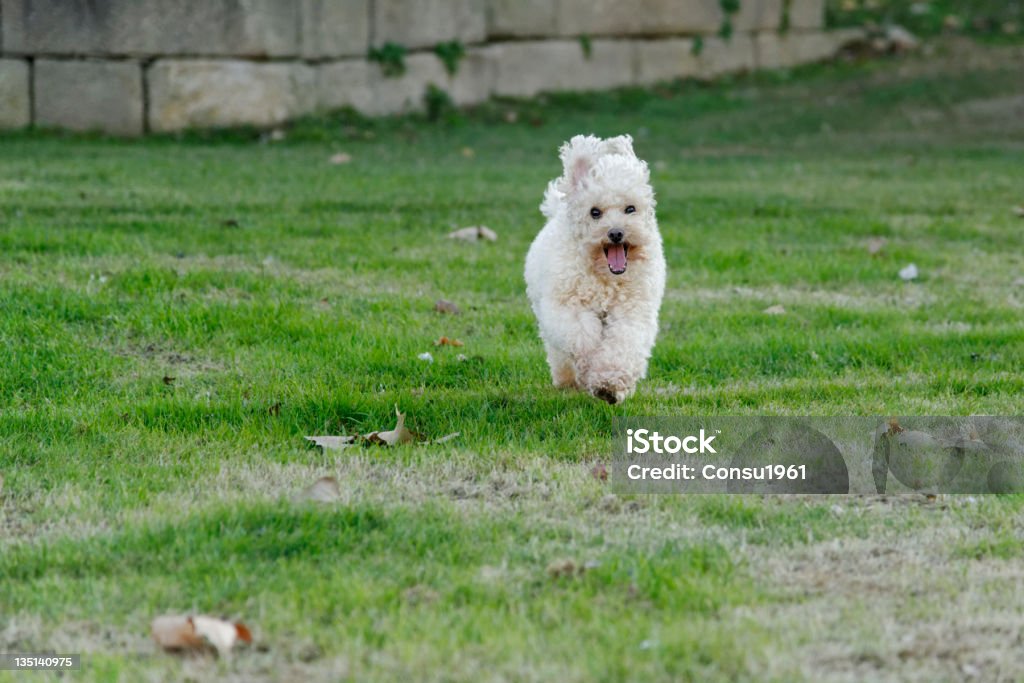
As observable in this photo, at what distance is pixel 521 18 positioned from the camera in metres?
17.1

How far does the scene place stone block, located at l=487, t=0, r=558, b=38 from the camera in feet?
55.1

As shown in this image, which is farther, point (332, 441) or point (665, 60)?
point (665, 60)

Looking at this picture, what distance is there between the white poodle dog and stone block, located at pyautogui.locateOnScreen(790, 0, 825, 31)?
16.5 metres

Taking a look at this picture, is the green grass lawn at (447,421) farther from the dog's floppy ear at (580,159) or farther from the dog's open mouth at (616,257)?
the dog's floppy ear at (580,159)

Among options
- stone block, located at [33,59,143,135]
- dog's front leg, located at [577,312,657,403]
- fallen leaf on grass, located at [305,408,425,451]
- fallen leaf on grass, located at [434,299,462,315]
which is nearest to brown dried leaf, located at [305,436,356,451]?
fallen leaf on grass, located at [305,408,425,451]

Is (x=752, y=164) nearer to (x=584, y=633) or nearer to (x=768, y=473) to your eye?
(x=768, y=473)

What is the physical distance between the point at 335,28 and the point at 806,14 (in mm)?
9305

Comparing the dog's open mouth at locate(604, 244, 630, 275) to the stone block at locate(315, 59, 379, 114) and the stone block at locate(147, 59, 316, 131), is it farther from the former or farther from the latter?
the stone block at locate(315, 59, 379, 114)

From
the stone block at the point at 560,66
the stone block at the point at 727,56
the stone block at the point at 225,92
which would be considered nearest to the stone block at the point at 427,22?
the stone block at the point at 560,66

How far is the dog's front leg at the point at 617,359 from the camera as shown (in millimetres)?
5234

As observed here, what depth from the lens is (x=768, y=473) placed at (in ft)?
15.4

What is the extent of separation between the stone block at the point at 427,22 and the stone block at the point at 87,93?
10.1ft

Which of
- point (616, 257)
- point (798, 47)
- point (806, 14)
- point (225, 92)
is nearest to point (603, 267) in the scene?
point (616, 257)

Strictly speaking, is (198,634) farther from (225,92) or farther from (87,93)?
(225,92)
